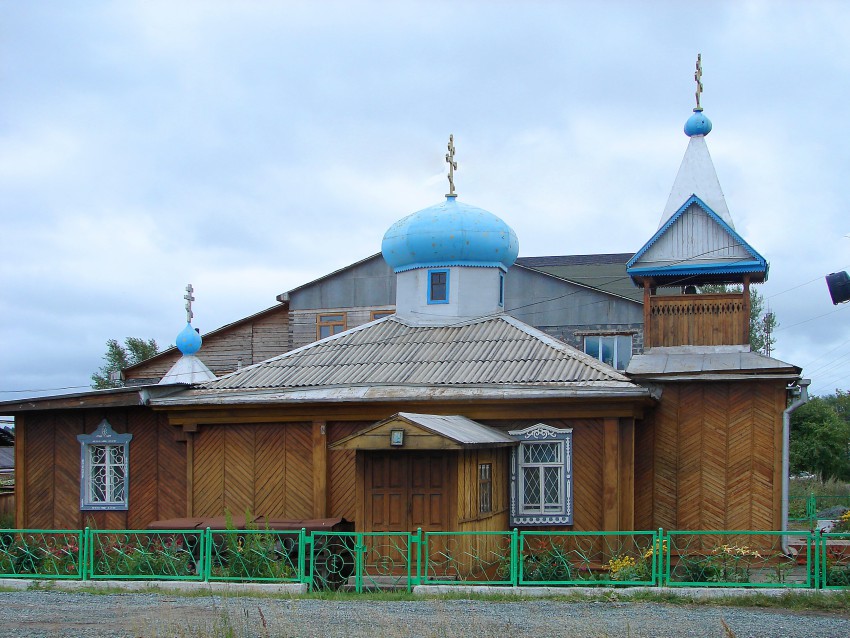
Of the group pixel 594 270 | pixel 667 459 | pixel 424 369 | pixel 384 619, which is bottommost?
pixel 384 619

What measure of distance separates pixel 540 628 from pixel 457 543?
3866 mm

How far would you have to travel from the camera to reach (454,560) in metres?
13.9

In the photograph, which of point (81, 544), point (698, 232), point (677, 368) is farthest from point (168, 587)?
point (698, 232)

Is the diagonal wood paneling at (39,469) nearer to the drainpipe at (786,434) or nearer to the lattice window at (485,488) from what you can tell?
the lattice window at (485,488)

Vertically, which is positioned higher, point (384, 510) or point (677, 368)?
point (677, 368)

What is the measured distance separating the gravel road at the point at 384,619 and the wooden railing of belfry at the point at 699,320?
6453 millimetres

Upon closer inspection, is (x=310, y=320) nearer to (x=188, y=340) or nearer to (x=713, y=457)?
(x=188, y=340)

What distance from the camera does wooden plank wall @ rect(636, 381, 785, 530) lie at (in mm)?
16203

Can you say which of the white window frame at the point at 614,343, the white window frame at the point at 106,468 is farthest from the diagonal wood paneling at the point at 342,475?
the white window frame at the point at 614,343

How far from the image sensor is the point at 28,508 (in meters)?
19.2

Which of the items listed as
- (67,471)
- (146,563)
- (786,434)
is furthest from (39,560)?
(786,434)

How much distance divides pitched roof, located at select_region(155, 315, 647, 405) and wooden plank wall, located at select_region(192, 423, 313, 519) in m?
0.66

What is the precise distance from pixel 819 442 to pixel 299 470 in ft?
77.7

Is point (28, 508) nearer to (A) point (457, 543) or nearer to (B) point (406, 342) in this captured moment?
(B) point (406, 342)
